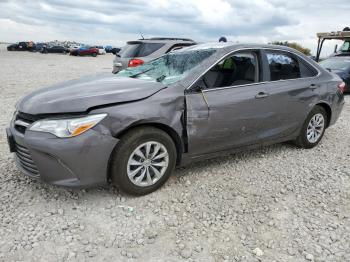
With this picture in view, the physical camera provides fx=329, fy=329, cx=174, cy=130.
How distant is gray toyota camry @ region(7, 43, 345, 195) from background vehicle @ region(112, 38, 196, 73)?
4304mm

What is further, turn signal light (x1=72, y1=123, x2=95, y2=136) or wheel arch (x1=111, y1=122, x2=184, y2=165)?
wheel arch (x1=111, y1=122, x2=184, y2=165)

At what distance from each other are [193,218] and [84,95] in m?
1.56

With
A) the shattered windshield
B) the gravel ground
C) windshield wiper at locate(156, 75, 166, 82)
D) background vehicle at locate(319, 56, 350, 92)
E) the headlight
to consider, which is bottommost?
the gravel ground

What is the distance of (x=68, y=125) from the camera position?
9.59 ft

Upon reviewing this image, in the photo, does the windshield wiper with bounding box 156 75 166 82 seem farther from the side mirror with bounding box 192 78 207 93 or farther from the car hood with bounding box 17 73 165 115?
the side mirror with bounding box 192 78 207 93

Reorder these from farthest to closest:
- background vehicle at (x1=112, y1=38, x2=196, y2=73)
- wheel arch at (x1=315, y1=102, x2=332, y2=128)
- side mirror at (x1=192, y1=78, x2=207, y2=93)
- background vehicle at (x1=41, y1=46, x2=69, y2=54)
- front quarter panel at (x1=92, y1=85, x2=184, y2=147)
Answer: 1. background vehicle at (x1=41, y1=46, x2=69, y2=54)
2. background vehicle at (x1=112, y1=38, x2=196, y2=73)
3. wheel arch at (x1=315, y1=102, x2=332, y2=128)
4. side mirror at (x1=192, y1=78, x2=207, y2=93)
5. front quarter panel at (x1=92, y1=85, x2=184, y2=147)

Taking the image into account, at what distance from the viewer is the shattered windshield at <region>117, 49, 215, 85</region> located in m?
3.75

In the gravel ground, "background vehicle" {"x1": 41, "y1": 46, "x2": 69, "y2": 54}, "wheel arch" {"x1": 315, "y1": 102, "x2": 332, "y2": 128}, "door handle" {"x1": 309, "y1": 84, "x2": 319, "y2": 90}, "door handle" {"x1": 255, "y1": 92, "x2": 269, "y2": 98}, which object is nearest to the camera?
the gravel ground

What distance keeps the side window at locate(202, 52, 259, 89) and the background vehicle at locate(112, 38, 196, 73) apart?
4774 millimetres

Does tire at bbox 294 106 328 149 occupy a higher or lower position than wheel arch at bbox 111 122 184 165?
lower

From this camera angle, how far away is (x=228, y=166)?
425 cm

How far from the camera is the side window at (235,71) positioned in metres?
3.78

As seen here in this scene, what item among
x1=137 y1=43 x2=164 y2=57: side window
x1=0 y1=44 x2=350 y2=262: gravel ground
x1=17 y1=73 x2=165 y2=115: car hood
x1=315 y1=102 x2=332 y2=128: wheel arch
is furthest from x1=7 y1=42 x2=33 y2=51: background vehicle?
x1=315 y1=102 x2=332 y2=128: wheel arch

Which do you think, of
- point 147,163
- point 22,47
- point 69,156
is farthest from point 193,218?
point 22,47
